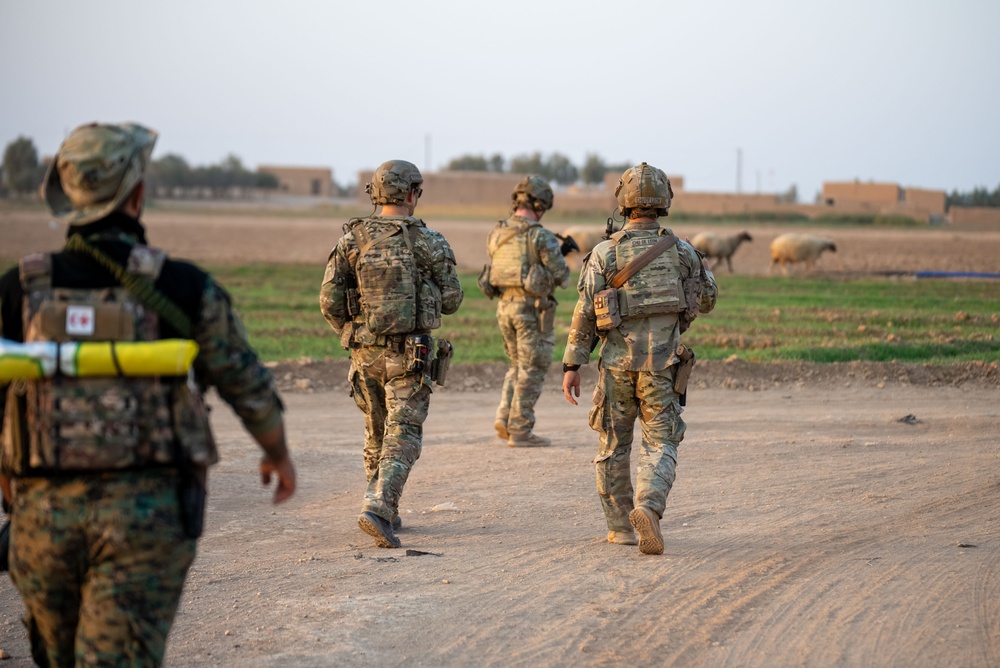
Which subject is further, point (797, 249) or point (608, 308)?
point (797, 249)

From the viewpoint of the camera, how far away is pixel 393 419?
7.37 metres

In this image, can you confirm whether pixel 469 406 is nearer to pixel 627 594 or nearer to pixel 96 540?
pixel 627 594

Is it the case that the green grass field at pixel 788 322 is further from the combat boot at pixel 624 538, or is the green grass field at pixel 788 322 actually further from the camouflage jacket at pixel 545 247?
the combat boot at pixel 624 538

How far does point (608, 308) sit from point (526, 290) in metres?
3.75

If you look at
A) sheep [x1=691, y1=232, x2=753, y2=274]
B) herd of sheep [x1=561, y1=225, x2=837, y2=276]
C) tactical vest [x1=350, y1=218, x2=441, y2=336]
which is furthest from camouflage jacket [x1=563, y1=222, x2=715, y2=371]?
sheep [x1=691, y1=232, x2=753, y2=274]

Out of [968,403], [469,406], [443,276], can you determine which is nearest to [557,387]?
[469,406]

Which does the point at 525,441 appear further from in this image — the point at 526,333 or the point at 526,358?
the point at 526,333

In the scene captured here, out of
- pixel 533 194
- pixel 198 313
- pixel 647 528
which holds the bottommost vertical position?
pixel 647 528

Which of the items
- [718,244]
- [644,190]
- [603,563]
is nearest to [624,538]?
[603,563]

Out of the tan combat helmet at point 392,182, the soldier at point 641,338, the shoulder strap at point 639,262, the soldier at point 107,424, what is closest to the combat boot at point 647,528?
the soldier at point 641,338

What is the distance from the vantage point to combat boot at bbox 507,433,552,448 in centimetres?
1076

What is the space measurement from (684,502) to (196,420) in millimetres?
5354

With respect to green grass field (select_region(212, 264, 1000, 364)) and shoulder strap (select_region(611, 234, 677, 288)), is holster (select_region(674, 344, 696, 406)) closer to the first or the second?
shoulder strap (select_region(611, 234, 677, 288))

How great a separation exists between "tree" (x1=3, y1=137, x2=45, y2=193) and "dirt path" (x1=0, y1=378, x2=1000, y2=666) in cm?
9095
